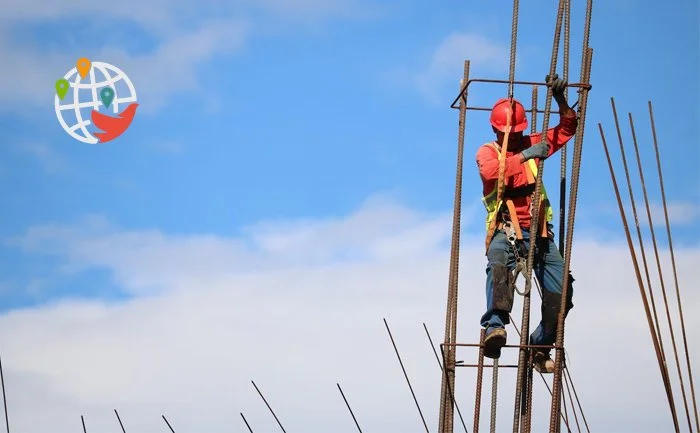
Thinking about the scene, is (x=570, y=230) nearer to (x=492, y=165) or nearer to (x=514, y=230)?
(x=514, y=230)

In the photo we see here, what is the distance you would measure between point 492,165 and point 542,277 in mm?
1222

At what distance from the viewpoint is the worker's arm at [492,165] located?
11078 mm

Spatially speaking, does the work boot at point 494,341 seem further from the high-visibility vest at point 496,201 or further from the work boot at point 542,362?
the high-visibility vest at point 496,201

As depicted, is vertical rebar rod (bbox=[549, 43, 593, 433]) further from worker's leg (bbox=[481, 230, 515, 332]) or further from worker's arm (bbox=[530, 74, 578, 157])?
worker's leg (bbox=[481, 230, 515, 332])

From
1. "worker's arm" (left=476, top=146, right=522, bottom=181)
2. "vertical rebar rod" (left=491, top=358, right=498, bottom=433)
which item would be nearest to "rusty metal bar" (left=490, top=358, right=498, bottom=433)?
"vertical rebar rod" (left=491, top=358, right=498, bottom=433)

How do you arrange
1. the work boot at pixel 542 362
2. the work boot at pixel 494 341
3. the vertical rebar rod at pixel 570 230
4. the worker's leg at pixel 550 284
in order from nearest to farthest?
1. the vertical rebar rod at pixel 570 230
2. the work boot at pixel 494 341
3. the worker's leg at pixel 550 284
4. the work boot at pixel 542 362

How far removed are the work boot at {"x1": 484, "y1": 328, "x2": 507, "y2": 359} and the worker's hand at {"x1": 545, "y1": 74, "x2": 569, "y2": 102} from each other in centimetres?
226

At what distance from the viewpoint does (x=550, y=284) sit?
11.3m

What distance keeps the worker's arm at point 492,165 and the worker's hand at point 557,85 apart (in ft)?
2.19

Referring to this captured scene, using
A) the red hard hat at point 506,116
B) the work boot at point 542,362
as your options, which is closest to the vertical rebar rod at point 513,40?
the red hard hat at point 506,116

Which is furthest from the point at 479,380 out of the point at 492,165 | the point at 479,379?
the point at 492,165

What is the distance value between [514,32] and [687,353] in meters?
4.12

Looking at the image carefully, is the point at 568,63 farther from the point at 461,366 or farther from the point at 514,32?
the point at 461,366

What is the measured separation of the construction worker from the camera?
36.5ft
